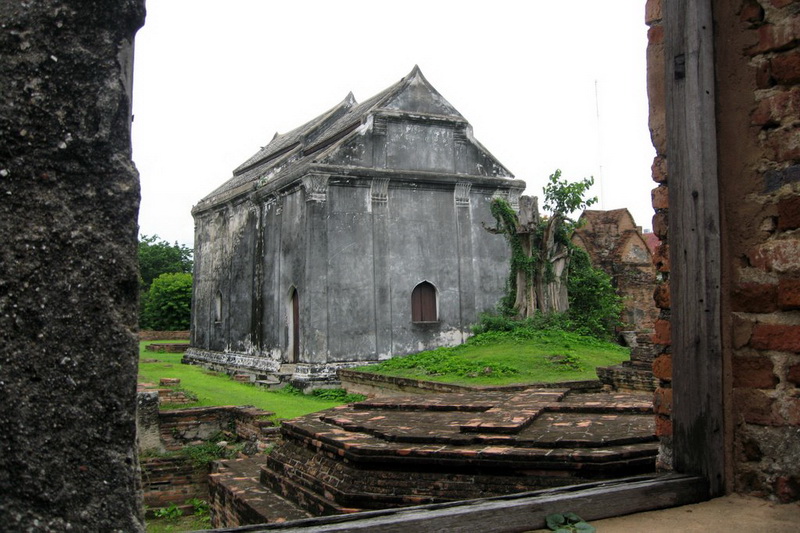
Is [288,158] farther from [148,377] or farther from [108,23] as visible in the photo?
[108,23]

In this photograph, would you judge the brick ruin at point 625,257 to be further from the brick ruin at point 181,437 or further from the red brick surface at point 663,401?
the red brick surface at point 663,401

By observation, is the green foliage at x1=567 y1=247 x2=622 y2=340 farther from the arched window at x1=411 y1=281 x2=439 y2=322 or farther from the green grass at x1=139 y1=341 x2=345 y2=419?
the green grass at x1=139 y1=341 x2=345 y2=419

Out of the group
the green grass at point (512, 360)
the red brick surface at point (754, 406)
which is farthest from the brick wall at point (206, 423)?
the red brick surface at point (754, 406)

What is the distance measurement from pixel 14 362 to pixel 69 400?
176mm

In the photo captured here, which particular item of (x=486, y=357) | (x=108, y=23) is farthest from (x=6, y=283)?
(x=486, y=357)

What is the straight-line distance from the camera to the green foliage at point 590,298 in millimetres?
16656

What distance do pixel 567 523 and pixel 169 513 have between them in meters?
7.46

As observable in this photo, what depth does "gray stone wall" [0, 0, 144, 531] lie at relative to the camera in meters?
1.91

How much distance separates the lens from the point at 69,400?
1958 millimetres

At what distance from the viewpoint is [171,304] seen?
108 ft

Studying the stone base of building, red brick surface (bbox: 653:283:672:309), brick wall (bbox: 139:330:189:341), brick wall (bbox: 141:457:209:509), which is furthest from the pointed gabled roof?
red brick surface (bbox: 653:283:672:309)

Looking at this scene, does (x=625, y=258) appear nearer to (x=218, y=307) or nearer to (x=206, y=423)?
(x=218, y=307)

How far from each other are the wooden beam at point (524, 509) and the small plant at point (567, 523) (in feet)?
0.09

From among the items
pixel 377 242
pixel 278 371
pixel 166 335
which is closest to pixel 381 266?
pixel 377 242
